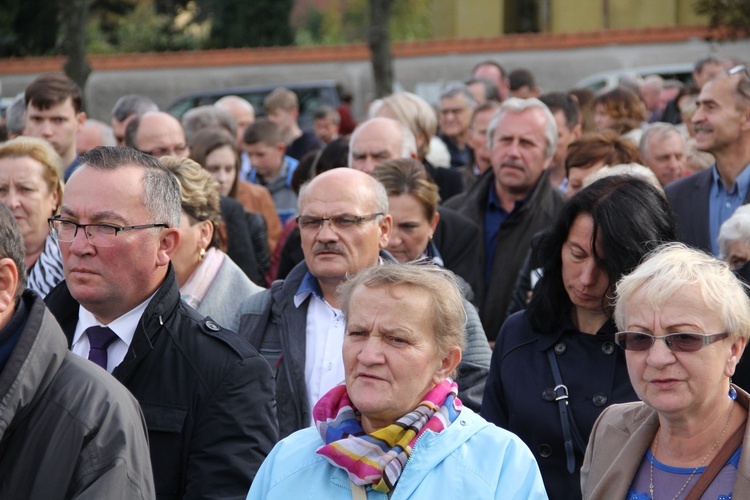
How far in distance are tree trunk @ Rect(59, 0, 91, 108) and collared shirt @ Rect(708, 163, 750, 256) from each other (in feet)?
56.2

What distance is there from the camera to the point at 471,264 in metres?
6.60

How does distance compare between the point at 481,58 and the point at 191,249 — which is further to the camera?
the point at 481,58

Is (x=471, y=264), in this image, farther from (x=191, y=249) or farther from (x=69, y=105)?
(x=69, y=105)

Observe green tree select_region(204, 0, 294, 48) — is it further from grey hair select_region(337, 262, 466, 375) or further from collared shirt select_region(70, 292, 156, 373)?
grey hair select_region(337, 262, 466, 375)

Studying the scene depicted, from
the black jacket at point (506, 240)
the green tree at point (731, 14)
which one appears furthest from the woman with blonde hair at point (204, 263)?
the green tree at point (731, 14)

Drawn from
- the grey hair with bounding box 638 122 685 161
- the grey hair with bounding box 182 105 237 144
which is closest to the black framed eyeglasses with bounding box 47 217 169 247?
the grey hair with bounding box 638 122 685 161

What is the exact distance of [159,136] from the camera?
310 inches

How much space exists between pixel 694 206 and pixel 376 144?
193cm

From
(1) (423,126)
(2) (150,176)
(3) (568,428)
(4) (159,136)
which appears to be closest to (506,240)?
(1) (423,126)

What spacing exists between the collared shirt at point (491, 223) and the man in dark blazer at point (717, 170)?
37.5 inches

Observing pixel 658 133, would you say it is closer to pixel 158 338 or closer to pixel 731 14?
pixel 158 338

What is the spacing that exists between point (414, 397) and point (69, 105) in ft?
17.3

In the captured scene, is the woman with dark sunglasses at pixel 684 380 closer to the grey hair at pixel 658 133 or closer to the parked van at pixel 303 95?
the grey hair at pixel 658 133

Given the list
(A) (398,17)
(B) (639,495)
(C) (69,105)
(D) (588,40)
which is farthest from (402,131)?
(A) (398,17)
